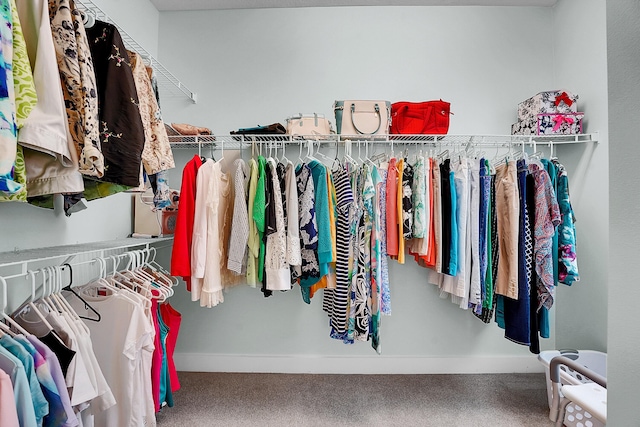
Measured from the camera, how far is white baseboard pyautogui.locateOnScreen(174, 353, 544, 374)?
263 centimetres

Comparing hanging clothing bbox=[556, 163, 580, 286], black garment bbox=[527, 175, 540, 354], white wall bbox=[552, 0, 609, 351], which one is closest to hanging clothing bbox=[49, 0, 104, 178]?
black garment bbox=[527, 175, 540, 354]

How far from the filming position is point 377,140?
2.34 meters

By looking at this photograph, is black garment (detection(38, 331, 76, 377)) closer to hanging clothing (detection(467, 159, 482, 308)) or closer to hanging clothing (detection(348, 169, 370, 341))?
hanging clothing (detection(348, 169, 370, 341))

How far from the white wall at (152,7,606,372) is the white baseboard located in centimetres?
4

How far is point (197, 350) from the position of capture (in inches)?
105

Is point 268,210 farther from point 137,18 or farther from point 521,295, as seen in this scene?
point 137,18

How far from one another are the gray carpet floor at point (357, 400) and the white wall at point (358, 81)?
0.21m

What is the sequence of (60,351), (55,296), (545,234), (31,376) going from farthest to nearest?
(545,234) → (55,296) → (60,351) → (31,376)

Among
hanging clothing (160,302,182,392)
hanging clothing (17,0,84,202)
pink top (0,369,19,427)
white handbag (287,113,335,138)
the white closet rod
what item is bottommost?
hanging clothing (160,302,182,392)

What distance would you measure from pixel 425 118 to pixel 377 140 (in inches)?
13.6

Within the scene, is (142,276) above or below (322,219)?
below

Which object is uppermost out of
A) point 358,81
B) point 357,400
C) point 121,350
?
point 358,81

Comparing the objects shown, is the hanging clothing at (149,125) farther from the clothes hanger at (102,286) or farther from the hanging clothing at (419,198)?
the hanging clothing at (419,198)

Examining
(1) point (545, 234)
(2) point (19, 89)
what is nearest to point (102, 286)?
(2) point (19, 89)
